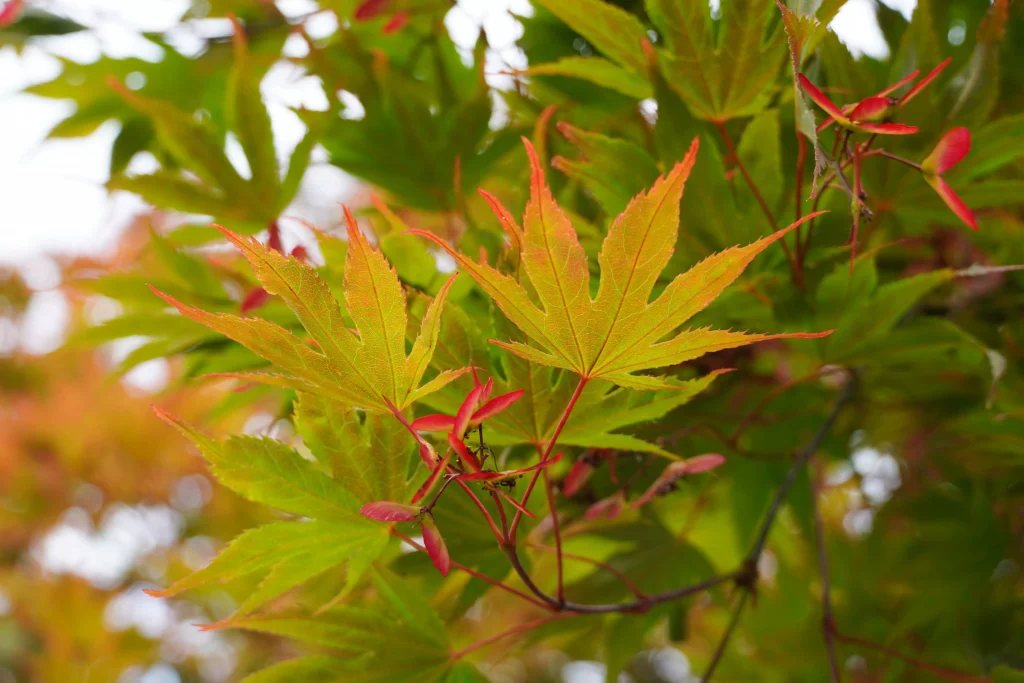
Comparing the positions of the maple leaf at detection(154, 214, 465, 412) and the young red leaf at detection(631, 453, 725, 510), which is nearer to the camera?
the maple leaf at detection(154, 214, 465, 412)

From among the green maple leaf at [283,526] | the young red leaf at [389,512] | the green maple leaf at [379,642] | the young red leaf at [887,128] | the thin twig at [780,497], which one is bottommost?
the green maple leaf at [379,642]

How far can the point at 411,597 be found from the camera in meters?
0.44

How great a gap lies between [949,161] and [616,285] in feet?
0.54

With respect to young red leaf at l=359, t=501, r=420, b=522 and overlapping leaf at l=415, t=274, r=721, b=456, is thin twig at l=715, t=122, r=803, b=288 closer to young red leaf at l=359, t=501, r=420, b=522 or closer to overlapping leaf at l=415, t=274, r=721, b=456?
overlapping leaf at l=415, t=274, r=721, b=456

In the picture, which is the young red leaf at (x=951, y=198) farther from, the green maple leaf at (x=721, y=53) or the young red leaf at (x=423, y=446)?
the young red leaf at (x=423, y=446)

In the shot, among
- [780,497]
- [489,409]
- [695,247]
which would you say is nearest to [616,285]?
[489,409]

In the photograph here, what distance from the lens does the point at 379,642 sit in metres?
0.43

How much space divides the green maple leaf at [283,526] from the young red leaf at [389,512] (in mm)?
62

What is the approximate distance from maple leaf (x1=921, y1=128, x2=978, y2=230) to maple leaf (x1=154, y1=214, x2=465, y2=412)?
220 millimetres

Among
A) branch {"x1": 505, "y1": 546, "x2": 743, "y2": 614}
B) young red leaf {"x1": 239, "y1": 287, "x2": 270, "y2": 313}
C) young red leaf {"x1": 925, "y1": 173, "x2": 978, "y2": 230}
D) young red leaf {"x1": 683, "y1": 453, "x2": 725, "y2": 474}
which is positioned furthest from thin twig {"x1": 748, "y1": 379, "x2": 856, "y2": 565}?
young red leaf {"x1": 239, "y1": 287, "x2": 270, "y2": 313}

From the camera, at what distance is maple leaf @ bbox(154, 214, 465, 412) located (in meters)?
0.29

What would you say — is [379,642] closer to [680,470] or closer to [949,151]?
[680,470]

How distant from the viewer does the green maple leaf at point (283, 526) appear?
0.35m

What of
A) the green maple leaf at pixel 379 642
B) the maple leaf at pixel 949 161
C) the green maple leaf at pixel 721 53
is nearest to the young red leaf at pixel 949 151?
the maple leaf at pixel 949 161
